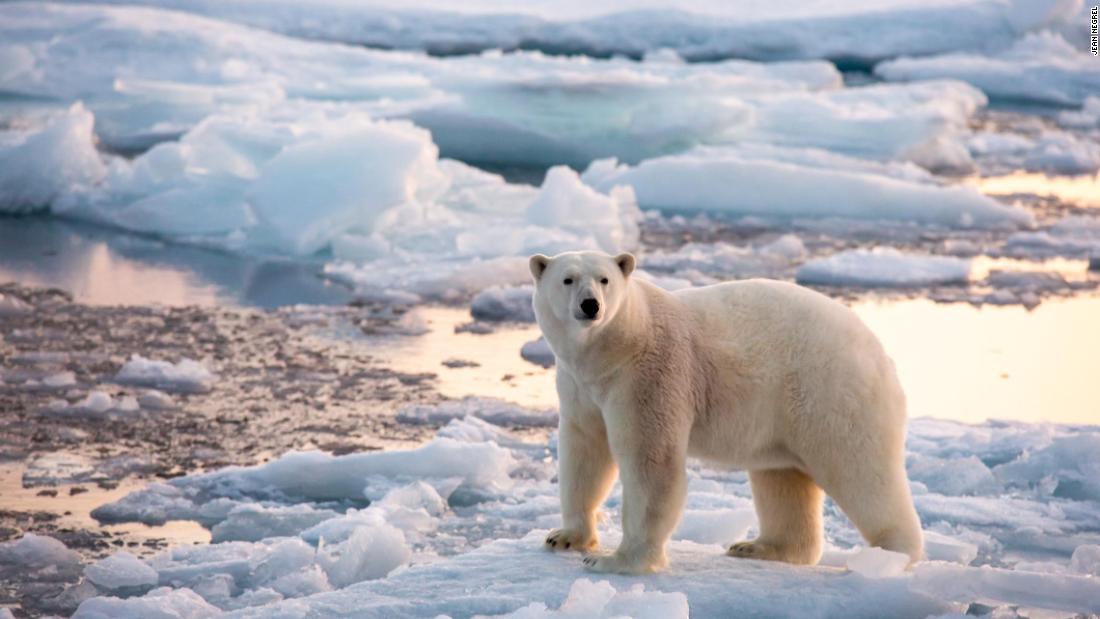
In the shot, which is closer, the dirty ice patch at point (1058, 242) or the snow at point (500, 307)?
the snow at point (500, 307)

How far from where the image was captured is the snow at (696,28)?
26312mm

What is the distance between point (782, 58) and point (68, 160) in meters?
16.8

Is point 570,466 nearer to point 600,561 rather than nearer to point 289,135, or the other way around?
point 600,561

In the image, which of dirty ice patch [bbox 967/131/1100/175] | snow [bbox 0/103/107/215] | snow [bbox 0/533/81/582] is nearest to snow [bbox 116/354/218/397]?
snow [bbox 0/533/81/582]

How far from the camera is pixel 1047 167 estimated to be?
16.5 metres

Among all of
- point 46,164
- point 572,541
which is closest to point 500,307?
point 572,541

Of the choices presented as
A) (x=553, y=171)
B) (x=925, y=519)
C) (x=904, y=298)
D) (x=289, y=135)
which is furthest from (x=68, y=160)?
(x=925, y=519)

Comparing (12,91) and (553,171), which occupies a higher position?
(12,91)

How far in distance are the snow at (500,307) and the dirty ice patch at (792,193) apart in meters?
3.78

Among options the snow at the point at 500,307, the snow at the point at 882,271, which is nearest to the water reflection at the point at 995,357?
the snow at the point at 882,271

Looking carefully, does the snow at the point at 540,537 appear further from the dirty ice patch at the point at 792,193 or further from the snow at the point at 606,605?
the dirty ice patch at the point at 792,193

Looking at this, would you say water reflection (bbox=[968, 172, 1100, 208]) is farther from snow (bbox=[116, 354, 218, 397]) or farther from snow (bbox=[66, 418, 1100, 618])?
snow (bbox=[116, 354, 218, 397])

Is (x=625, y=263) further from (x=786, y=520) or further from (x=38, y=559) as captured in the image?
(x=38, y=559)

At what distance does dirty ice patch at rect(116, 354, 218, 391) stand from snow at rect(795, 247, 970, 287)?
15.0 feet
